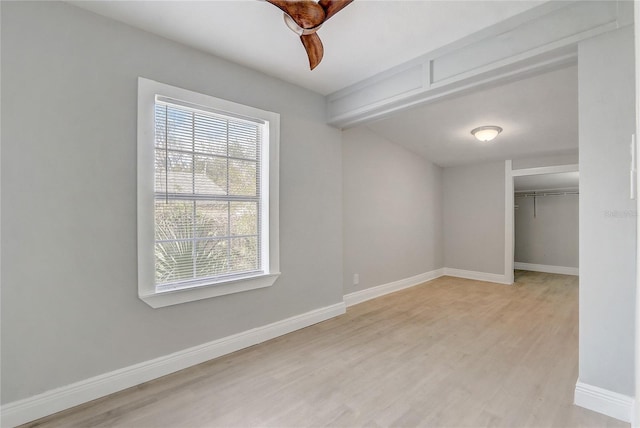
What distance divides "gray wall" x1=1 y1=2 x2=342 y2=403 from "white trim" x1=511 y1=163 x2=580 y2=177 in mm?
5191

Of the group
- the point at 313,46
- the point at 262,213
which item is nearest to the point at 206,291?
the point at 262,213

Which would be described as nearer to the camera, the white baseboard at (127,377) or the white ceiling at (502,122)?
the white baseboard at (127,377)

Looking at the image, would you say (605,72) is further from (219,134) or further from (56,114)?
(56,114)

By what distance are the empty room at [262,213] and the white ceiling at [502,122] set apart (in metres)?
0.05

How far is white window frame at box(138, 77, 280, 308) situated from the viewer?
7.22 feet

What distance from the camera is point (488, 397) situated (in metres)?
2.00

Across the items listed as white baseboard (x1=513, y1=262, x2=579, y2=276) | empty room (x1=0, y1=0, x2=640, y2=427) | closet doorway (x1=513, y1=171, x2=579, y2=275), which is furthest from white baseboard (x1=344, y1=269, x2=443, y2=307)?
closet doorway (x1=513, y1=171, x2=579, y2=275)

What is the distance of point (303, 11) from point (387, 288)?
13.2 feet

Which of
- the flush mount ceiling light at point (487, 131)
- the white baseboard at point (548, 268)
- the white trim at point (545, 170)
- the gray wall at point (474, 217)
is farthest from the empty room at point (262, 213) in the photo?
the white baseboard at point (548, 268)

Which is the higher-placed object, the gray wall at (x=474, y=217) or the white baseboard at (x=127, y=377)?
the gray wall at (x=474, y=217)

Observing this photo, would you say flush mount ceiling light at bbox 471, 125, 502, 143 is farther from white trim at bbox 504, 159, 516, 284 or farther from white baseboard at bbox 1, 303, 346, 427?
white baseboard at bbox 1, 303, 346, 427

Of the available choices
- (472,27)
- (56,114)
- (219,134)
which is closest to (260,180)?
(219,134)

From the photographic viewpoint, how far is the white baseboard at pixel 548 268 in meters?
6.29

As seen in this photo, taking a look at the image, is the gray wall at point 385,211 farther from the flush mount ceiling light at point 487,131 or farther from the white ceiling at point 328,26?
the white ceiling at point 328,26
